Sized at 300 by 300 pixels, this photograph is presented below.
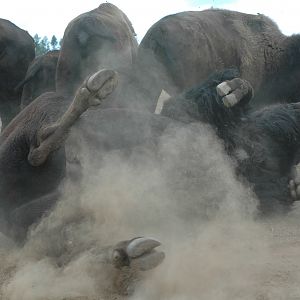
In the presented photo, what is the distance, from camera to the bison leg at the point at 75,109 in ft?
8.94

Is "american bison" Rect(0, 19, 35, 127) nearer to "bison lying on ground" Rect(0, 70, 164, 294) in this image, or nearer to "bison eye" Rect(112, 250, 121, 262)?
"bison lying on ground" Rect(0, 70, 164, 294)

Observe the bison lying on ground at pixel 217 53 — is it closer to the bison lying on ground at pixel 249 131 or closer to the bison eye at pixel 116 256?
the bison lying on ground at pixel 249 131

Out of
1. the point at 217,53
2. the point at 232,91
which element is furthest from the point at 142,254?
the point at 217,53

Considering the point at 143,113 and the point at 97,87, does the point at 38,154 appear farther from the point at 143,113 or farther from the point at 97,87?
the point at 143,113

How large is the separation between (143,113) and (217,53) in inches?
94.9

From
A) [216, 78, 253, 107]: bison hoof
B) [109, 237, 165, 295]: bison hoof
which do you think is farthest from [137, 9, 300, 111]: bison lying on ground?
[109, 237, 165, 295]: bison hoof

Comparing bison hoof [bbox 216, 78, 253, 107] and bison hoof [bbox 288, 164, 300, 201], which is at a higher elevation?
bison hoof [bbox 216, 78, 253, 107]

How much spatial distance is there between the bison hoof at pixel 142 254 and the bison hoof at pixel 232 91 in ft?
4.24

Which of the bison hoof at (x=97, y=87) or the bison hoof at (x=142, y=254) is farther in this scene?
the bison hoof at (x=97, y=87)

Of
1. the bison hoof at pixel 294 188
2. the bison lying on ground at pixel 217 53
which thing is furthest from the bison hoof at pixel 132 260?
the bison lying on ground at pixel 217 53

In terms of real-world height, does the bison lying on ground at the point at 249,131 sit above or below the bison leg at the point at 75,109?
below

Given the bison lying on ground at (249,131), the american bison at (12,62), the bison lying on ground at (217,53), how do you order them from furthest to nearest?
the american bison at (12,62) < the bison lying on ground at (217,53) < the bison lying on ground at (249,131)

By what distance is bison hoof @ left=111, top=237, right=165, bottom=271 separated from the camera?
219 centimetres

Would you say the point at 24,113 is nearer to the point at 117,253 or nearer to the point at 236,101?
the point at 236,101
